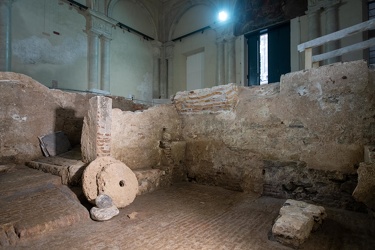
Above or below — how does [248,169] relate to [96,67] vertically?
below

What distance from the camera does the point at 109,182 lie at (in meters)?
3.10

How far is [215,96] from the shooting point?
4281mm

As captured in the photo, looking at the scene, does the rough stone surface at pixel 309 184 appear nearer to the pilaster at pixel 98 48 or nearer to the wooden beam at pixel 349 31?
the wooden beam at pixel 349 31

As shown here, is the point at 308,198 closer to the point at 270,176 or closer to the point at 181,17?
the point at 270,176

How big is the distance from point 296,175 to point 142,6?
37.2ft

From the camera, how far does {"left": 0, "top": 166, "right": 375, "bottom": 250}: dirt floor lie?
7.45ft

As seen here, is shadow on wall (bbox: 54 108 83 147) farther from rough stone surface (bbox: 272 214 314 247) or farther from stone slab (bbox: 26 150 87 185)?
rough stone surface (bbox: 272 214 314 247)

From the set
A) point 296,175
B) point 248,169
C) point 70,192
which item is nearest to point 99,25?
point 70,192

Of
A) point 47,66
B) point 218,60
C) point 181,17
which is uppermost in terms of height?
point 181,17

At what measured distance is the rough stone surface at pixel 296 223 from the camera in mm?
2250

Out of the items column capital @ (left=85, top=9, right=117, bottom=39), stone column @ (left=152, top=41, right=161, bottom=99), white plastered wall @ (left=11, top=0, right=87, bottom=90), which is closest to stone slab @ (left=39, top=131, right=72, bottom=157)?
white plastered wall @ (left=11, top=0, right=87, bottom=90)

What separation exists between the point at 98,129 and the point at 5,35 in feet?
20.5

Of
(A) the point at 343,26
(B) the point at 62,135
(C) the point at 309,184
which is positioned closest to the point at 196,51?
(A) the point at 343,26

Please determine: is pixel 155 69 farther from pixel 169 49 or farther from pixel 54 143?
pixel 54 143
